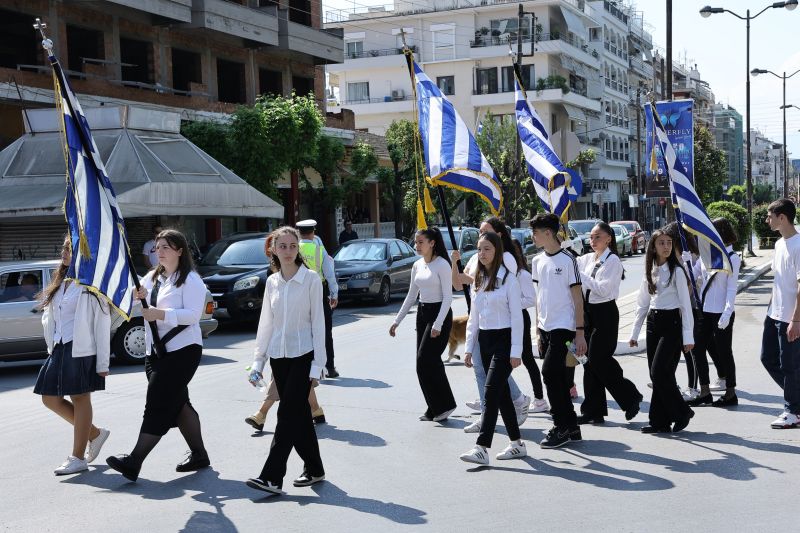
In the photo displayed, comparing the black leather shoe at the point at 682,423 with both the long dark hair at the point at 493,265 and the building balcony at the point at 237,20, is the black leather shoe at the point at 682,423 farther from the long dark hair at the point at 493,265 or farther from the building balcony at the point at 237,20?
the building balcony at the point at 237,20

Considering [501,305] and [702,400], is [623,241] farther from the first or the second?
[501,305]

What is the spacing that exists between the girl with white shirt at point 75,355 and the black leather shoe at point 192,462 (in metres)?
0.74

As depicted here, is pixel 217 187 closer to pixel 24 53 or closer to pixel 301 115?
pixel 301 115

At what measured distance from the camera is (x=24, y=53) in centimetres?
2719

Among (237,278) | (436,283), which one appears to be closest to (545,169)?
(436,283)

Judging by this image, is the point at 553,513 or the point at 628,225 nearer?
the point at 553,513

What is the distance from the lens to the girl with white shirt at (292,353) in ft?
21.6

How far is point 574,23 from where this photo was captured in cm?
6481

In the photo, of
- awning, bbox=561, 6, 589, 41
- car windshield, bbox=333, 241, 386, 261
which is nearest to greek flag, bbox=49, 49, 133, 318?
car windshield, bbox=333, 241, 386, 261

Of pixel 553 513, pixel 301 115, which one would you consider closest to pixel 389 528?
pixel 553 513

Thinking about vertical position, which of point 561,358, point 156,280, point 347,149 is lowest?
point 561,358

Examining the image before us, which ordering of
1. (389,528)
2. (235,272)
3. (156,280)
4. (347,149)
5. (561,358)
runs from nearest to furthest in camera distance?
(389,528) → (156,280) → (561,358) → (235,272) → (347,149)

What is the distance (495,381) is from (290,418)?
1.62 m

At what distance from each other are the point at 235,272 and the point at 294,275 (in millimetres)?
11509
